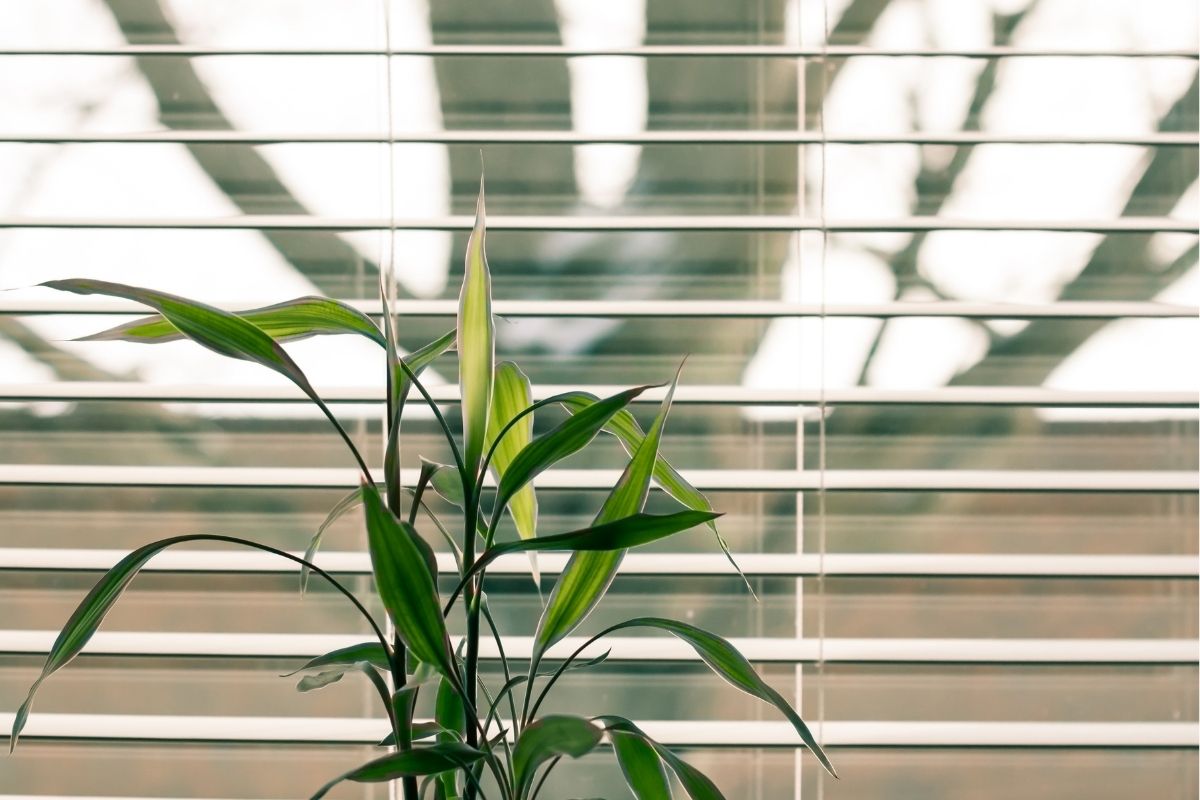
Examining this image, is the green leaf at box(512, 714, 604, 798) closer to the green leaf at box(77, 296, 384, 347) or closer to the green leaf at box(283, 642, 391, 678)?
the green leaf at box(283, 642, 391, 678)

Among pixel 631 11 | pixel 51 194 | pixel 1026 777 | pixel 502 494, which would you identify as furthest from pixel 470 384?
pixel 1026 777

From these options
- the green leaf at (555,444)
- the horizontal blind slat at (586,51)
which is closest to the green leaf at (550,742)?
the green leaf at (555,444)

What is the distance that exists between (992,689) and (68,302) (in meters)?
1.59

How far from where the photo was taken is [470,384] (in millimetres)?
850

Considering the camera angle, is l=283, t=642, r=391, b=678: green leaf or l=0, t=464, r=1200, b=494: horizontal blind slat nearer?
l=283, t=642, r=391, b=678: green leaf

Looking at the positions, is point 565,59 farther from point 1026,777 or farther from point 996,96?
point 1026,777

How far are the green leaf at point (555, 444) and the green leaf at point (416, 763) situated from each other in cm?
23

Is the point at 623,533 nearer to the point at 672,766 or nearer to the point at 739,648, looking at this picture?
the point at 672,766

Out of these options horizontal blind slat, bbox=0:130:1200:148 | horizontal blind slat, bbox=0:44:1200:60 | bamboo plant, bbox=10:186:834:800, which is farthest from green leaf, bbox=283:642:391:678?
horizontal blind slat, bbox=0:44:1200:60

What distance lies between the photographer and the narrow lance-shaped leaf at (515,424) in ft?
3.16

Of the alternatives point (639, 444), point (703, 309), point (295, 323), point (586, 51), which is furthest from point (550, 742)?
point (586, 51)

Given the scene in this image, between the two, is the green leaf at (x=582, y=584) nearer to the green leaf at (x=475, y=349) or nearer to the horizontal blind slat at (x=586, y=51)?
the green leaf at (x=475, y=349)

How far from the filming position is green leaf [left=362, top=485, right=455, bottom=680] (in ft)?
2.33

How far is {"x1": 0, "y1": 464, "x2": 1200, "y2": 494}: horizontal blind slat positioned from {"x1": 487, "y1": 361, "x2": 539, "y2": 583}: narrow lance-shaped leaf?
0.35 metres
